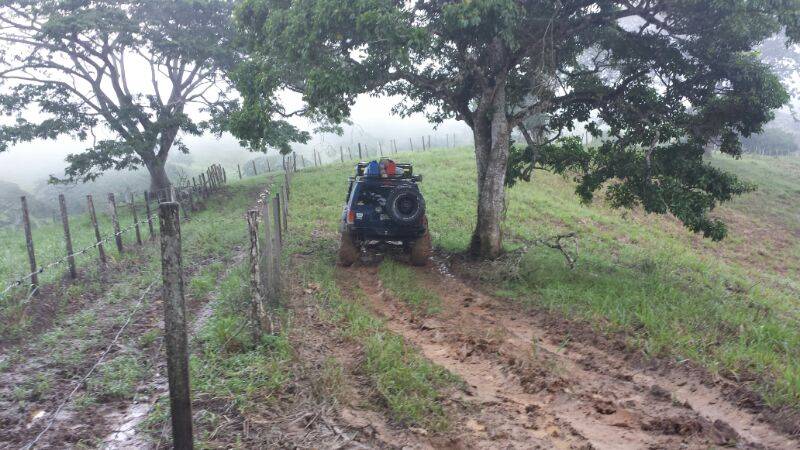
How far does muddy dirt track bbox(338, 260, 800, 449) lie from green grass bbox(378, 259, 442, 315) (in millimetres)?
597

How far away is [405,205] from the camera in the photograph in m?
11.1

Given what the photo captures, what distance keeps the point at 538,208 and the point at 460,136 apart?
54.8 meters

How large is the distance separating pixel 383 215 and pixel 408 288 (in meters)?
2.22

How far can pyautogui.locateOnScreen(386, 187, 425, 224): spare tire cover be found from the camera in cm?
1092

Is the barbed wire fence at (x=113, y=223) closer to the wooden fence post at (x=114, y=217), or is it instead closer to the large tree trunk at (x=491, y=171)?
the wooden fence post at (x=114, y=217)

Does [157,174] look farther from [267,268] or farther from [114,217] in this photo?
[267,268]

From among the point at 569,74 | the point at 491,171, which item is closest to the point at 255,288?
the point at 491,171

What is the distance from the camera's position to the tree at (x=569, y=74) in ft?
32.0

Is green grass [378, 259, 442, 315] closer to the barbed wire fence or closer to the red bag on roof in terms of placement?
the red bag on roof

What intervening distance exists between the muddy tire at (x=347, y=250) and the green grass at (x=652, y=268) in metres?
2.88

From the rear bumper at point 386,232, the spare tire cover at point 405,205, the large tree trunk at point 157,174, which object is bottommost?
the rear bumper at point 386,232

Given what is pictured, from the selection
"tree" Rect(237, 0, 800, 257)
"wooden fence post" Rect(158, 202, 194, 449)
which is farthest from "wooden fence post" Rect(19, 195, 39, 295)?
"wooden fence post" Rect(158, 202, 194, 449)

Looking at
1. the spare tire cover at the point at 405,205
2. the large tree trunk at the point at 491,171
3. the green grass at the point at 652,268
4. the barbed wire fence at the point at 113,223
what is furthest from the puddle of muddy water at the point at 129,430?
the large tree trunk at the point at 491,171

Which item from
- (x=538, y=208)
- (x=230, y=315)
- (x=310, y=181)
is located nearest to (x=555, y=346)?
(x=230, y=315)
